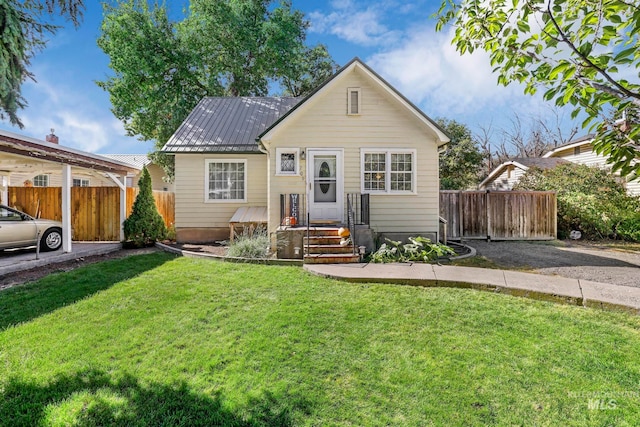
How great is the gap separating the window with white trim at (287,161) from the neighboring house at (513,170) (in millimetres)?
14734

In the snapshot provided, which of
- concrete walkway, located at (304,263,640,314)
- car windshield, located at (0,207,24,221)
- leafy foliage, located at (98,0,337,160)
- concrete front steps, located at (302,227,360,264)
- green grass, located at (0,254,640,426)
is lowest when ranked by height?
green grass, located at (0,254,640,426)

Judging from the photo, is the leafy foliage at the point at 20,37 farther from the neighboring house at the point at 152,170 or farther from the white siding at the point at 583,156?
the white siding at the point at 583,156

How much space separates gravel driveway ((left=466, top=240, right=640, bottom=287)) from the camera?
628 centimetres

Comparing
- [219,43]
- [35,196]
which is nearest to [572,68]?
[35,196]

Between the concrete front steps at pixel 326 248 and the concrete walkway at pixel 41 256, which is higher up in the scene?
the concrete front steps at pixel 326 248

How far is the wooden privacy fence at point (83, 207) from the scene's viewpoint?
10.4 metres

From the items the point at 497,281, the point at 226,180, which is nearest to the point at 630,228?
the point at 497,281

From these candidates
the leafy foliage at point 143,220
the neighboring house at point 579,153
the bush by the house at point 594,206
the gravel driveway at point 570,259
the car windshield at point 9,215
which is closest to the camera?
the gravel driveway at point 570,259

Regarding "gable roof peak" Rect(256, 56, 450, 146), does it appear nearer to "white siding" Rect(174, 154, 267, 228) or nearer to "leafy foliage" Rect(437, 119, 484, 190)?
"white siding" Rect(174, 154, 267, 228)

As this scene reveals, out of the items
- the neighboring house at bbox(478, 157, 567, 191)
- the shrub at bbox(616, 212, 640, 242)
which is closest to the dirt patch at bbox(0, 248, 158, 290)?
the shrub at bbox(616, 212, 640, 242)

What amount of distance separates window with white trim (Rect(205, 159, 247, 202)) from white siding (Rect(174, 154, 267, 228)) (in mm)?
153
